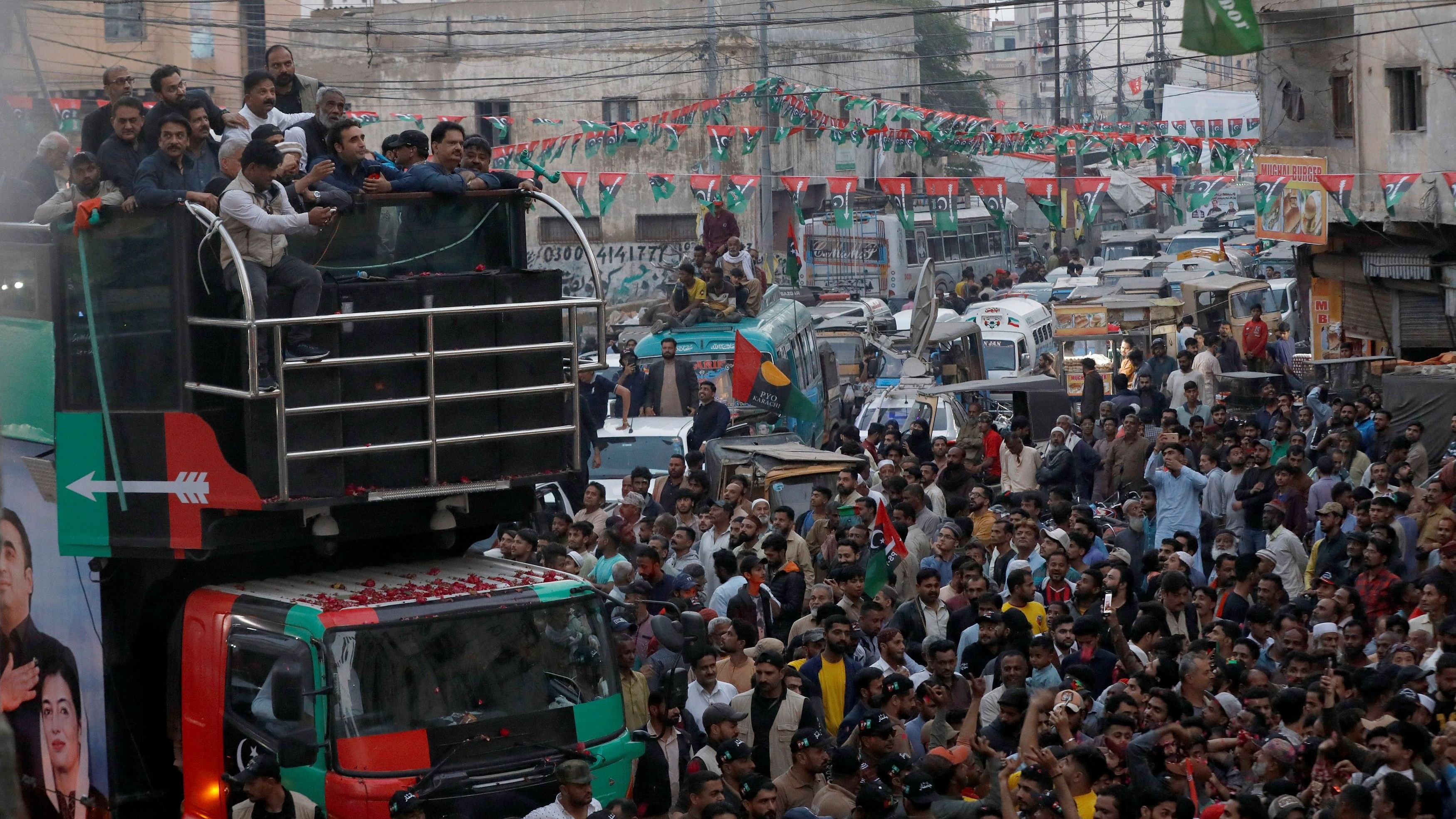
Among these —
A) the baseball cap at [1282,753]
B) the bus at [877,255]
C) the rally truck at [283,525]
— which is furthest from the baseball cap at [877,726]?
the bus at [877,255]

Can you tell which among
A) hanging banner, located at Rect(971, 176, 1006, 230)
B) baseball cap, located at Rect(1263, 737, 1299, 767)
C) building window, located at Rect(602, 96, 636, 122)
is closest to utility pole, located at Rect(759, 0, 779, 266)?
hanging banner, located at Rect(971, 176, 1006, 230)

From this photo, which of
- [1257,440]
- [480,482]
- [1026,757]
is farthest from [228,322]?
[1257,440]

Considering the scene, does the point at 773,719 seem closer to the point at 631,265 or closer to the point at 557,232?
the point at 631,265

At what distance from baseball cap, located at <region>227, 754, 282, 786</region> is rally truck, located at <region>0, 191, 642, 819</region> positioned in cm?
14

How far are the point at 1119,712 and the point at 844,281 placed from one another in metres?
35.9

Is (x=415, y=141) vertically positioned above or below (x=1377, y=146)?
below

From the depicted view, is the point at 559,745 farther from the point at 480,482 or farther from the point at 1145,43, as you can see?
the point at 1145,43

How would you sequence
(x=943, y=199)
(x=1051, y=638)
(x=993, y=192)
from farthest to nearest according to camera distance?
(x=943, y=199)
(x=993, y=192)
(x=1051, y=638)

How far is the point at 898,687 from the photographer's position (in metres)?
8.96

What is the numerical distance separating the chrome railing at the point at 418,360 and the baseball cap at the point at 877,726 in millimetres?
1969

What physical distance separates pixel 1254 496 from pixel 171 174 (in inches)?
381

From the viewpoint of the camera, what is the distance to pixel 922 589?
1104cm

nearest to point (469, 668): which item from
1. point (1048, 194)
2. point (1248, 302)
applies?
point (1048, 194)

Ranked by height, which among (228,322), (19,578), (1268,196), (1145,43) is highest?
(1145,43)
